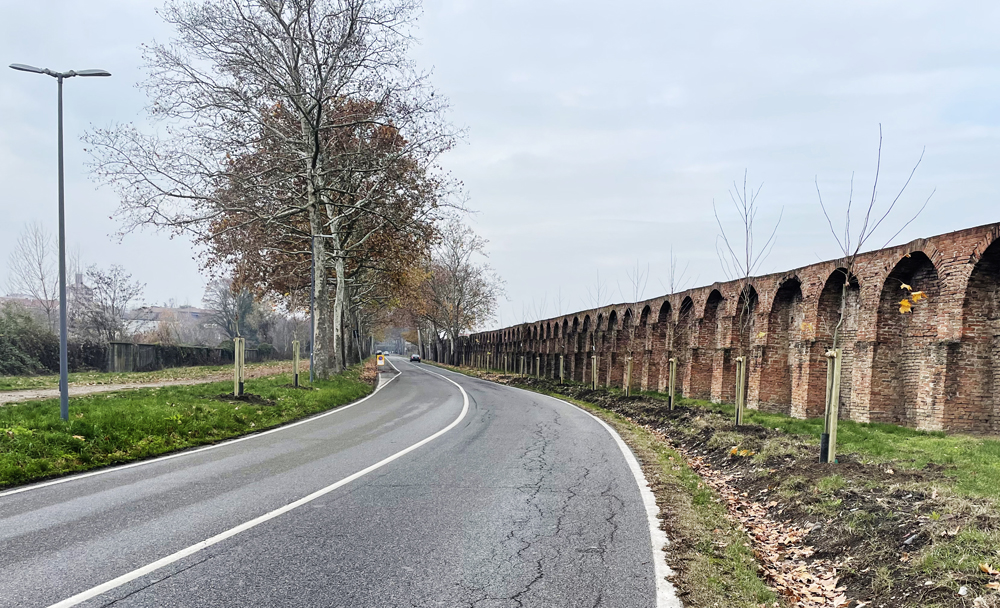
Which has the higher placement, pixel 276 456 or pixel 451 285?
pixel 451 285

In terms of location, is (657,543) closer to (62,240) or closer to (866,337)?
(62,240)

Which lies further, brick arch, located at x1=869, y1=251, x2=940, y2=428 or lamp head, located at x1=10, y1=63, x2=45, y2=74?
brick arch, located at x1=869, y1=251, x2=940, y2=428

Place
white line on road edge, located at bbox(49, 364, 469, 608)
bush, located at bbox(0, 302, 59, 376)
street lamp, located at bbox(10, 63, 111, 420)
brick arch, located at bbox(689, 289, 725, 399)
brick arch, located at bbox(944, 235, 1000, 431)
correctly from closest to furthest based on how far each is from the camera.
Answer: white line on road edge, located at bbox(49, 364, 469, 608)
street lamp, located at bbox(10, 63, 111, 420)
brick arch, located at bbox(944, 235, 1000, 431)
brick arch, located at bbox(689, 289, 725, 399)
bush, located at bbox(0, 302, 59, 376)

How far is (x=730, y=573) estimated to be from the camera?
482 centimetres

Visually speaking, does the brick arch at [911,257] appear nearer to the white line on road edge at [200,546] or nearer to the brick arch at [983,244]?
the brick arch at [983,244]

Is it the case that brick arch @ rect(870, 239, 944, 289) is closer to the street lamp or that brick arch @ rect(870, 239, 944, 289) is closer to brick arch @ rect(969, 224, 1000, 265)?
brick arch @ rect(969, 224, 1000, 265)

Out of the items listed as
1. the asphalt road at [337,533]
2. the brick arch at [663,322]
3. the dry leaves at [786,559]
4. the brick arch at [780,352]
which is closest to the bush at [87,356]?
the brick arch at [663,322]

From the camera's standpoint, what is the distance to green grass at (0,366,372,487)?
8547mm

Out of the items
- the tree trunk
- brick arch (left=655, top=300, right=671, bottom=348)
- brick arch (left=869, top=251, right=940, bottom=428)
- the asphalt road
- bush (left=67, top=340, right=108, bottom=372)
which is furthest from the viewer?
bush (left=67, top=340, right=108, bottom=372)

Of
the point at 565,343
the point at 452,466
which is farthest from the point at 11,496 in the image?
the point at 565,343

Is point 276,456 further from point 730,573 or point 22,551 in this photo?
point 730,573

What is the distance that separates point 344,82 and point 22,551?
69.2 feet

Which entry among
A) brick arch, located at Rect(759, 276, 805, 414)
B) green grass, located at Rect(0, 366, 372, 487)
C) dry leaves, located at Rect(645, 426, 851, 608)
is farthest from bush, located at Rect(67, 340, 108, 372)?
dry leaves, located at Rect(645, 426, 851, 608)

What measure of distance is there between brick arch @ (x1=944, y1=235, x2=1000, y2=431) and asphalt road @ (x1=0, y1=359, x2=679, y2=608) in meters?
6.93
